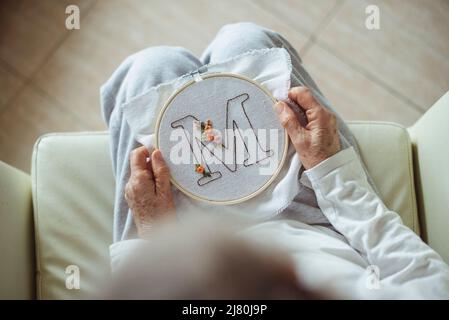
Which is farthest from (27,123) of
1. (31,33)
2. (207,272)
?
(207,272)

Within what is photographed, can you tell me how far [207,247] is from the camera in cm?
44

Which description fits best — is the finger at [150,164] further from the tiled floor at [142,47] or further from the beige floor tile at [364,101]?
the beige floor tile at [364,101]

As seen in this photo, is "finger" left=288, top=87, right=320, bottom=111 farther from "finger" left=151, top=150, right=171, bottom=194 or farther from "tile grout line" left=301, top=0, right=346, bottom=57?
"tile grout line" left=301, top=0, right=346, bottom=57

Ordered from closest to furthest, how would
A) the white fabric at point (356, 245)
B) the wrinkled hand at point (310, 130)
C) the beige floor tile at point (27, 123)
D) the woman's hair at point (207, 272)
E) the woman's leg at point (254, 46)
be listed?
the woman's hair at point (207, 272) < the white fabric at point (356, 245) < the wrinkled hand at point (310, 130) < the woman's leg at point (254, 46) < the beige floor tile at point (27, 123)

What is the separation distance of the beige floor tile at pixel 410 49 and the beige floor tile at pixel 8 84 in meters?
0.87

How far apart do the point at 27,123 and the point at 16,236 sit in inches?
18.8

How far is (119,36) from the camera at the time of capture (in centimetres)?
122

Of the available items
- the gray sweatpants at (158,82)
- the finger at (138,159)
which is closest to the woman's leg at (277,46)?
the gray sweatpants at (158,82)

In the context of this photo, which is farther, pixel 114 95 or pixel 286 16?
pixel 286 16

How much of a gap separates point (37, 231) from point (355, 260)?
1.85 feet

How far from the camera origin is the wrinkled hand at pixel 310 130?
0.78 metres

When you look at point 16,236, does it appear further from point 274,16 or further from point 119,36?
point 274,16
